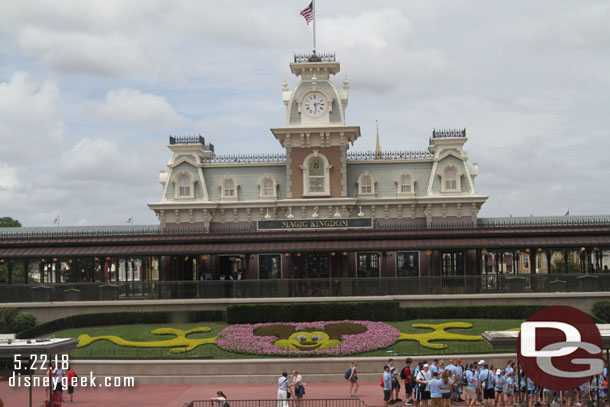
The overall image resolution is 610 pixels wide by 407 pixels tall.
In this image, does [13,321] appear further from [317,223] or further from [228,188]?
[317,223]

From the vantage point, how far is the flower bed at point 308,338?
34.2 meters

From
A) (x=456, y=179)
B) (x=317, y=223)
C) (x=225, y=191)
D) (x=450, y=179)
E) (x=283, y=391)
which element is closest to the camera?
(x=283, y=391)

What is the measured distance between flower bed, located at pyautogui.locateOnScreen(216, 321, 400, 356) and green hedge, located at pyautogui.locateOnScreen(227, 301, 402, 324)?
2.26 feet

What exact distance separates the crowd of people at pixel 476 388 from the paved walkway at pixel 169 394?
1404mm

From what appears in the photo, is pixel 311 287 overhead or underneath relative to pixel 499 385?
overhead

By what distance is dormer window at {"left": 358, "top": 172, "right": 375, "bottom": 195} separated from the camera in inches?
2116

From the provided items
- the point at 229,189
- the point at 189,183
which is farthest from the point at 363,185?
the point at 189,183

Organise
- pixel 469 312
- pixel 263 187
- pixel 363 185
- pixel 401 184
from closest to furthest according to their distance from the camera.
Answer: pixel 469 312 < pixel 401 184 < pixel 363 185 < pixel 263 187

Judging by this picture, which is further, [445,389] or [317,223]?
[317,223]

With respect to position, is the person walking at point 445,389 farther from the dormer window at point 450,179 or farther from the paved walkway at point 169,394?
the dormer window at point 450,179

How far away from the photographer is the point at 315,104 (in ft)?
175

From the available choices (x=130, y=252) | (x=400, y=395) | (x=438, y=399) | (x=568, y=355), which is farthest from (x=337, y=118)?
(x=568, y=355)

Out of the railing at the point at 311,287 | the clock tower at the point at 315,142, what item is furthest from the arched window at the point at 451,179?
the railing at the point at 311,287

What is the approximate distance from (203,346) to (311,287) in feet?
30.1
